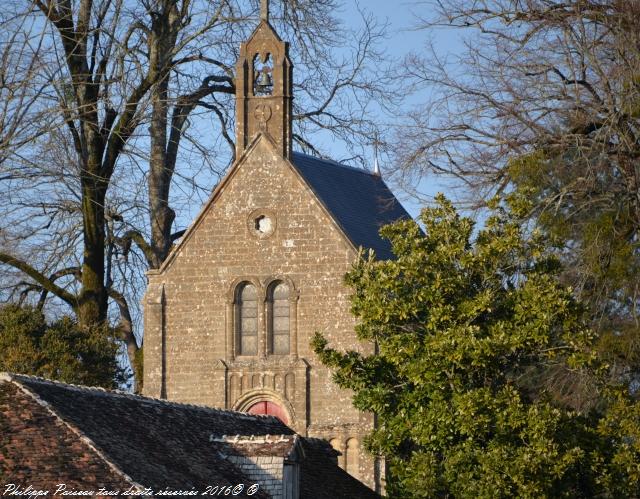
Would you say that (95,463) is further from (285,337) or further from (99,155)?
(99,155)

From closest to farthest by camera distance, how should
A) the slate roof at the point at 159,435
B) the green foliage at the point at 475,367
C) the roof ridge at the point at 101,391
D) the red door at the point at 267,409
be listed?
the slate roof at the point at 159,435 → the roof ridge at the point at 101,391 → the green foliage at the point at 475,367 → the red door at the point at 267,409

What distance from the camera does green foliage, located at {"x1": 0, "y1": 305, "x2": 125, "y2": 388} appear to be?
40375mm

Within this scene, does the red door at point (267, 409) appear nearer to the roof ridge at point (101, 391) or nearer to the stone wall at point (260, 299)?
the stone wall at point (260, 299)

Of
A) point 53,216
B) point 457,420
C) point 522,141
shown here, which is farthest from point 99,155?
point 457,420

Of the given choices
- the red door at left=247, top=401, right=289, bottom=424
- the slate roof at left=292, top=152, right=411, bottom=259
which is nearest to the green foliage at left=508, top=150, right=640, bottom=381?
the slate roof at left=292, top=152, right=411, bottom=259

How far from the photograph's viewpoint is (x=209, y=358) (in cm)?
4303

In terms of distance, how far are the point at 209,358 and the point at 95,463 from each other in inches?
690

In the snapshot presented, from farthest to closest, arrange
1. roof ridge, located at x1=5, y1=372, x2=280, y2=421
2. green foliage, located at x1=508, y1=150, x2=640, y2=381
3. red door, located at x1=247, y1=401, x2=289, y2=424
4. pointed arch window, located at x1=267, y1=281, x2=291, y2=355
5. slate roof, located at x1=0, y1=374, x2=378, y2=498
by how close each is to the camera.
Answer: pointed arch window, located at x1=267, y1=281, x2=291, y2=355 < red door, located at x1=247, y1=401, x2=289, y2=424 < green foliage, located at x1=508, y1=150, x2=640, y2=381 < roof ridge, located at x1=5, y1=372, x2=280, y2=421 < slate roof, located at x1=0, y1=374, x2=378, y2=498

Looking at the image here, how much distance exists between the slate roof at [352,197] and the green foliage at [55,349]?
6938mm

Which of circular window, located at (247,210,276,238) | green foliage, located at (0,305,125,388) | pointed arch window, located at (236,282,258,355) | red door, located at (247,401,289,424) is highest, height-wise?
circular window, located at (247,210,276,238)

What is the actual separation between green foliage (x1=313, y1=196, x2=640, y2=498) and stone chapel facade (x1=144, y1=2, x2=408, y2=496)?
33.4ft

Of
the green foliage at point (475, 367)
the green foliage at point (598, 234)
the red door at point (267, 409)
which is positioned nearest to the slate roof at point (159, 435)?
the green foliage at point (475, 367)

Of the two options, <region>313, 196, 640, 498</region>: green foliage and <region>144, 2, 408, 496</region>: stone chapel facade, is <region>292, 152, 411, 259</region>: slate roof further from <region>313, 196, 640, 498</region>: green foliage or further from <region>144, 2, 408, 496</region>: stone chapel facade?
<region>313, 196, 640, 498</region>: green foliage

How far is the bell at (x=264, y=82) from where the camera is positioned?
145ft
